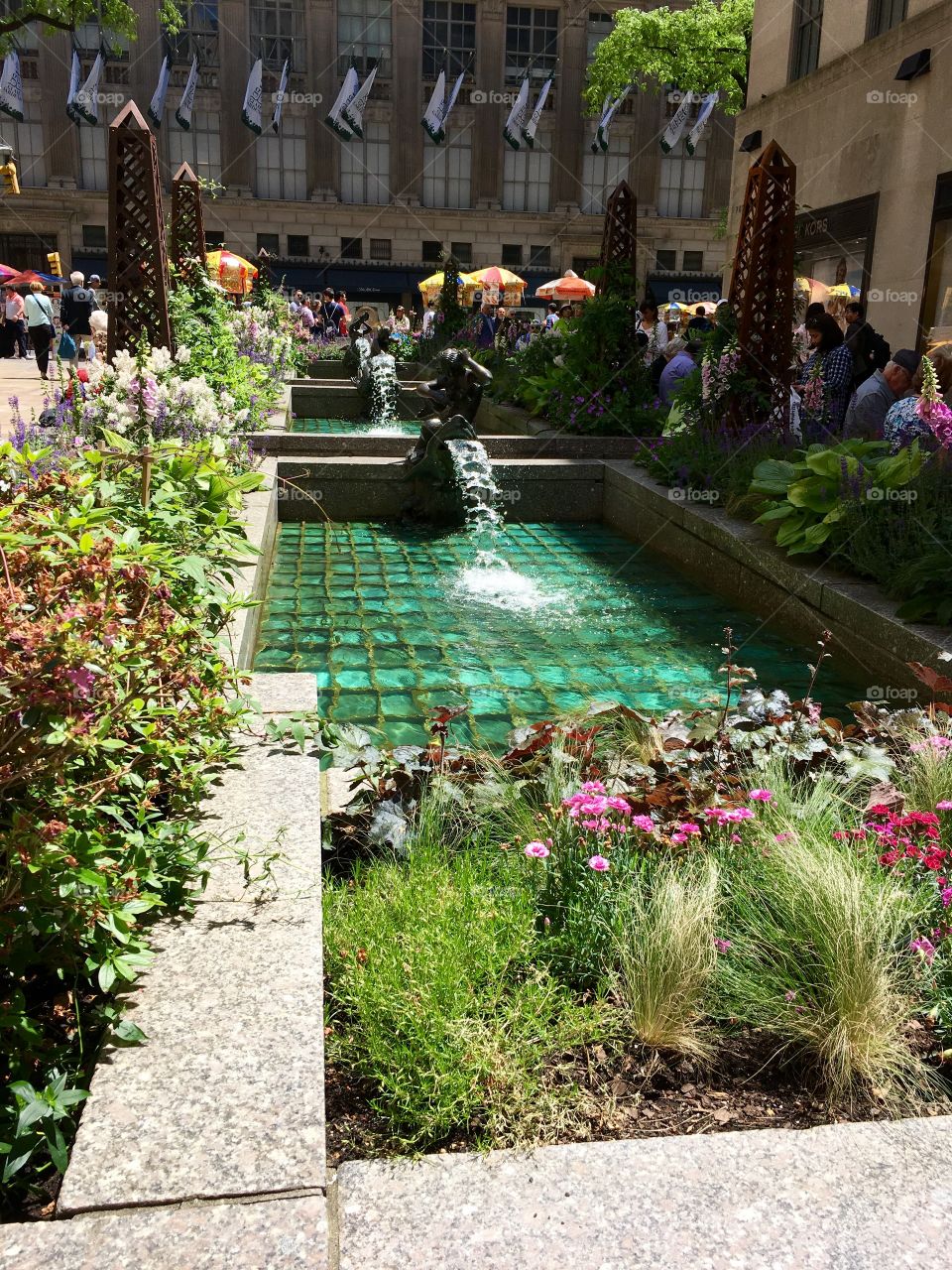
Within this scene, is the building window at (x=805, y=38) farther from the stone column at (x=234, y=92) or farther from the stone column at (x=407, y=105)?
the stone column at (x=234, y=92)

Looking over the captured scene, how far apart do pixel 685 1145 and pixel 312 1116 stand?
2.28 feet

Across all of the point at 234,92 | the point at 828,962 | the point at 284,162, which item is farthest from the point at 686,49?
the point at 828,962

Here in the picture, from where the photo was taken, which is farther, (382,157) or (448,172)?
(448,172)

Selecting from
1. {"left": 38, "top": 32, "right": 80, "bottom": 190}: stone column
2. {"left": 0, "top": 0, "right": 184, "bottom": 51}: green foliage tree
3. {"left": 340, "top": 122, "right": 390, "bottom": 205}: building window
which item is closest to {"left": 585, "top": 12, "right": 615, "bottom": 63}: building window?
{"left": 340, "top": 122, "right": 390, "bottom": 205}: building window

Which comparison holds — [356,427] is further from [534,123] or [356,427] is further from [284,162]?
[284,162]

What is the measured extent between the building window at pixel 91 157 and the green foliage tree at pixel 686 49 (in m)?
23.4

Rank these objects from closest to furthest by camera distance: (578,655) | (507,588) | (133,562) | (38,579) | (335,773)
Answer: (38,579) < (133,562) < (335,773) < (578,655) < (507,588)

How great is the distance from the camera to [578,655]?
661cm

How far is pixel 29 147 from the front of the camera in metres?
47.6

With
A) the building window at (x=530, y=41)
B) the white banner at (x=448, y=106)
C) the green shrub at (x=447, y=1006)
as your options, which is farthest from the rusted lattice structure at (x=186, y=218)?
the building window at (x=530, y=41)

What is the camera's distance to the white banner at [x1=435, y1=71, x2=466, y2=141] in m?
45.8

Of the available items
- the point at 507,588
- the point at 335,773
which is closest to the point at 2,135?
the point at 507,588

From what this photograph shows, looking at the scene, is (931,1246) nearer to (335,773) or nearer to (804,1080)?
(804,1080)

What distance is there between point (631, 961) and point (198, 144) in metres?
53.4
